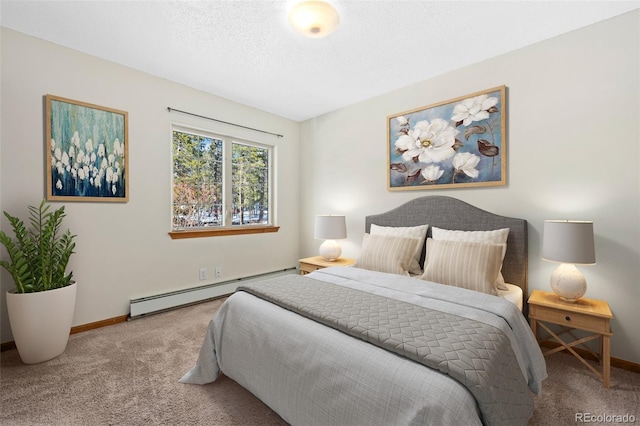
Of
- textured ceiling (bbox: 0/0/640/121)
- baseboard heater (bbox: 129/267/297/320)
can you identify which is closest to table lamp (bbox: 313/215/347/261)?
baseboard heater (bbox: 129/267/297/320)

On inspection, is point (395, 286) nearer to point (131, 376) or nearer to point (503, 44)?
point (131, 376)

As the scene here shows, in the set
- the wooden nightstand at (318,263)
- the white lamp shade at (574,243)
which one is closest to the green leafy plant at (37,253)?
the wooden nightstand at (318,263)

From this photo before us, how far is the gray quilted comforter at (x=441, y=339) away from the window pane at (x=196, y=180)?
6.58 feet

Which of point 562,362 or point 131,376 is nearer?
point 131,376

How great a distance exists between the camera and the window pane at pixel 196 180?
3.26 metres

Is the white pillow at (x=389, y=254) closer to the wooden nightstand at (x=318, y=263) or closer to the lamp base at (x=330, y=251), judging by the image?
the wooden nightstand at (x=318, y=263)

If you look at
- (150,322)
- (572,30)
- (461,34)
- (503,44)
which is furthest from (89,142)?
(572,30)

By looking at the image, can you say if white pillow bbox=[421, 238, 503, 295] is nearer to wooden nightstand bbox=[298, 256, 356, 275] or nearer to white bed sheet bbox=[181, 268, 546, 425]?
white bed sheet bbox=[181, 268, 546, 425]

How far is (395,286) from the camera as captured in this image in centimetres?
210

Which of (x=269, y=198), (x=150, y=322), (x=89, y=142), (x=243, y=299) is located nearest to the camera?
(x=243, y=299)

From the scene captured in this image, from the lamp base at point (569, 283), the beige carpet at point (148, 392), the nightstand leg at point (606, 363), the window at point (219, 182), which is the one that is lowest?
the beige carpet at point (148, 392)

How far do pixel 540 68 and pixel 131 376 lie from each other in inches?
153

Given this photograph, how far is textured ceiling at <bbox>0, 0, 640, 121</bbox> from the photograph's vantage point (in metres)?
1.97

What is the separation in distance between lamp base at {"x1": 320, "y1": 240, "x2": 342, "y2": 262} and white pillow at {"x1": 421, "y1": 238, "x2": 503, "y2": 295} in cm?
129
